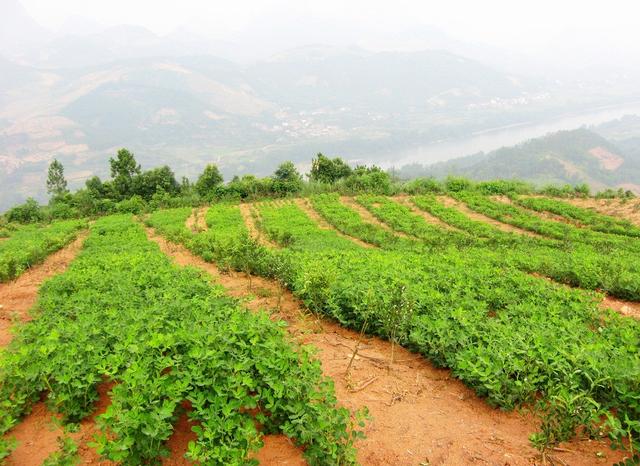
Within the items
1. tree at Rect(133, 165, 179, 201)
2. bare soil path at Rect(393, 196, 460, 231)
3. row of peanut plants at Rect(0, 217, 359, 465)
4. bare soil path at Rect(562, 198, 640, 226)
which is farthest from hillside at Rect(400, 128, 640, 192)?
row of peanut plants at Rect(0, 217, 359, 465)

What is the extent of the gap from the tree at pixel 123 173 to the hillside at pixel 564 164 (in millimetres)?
92190

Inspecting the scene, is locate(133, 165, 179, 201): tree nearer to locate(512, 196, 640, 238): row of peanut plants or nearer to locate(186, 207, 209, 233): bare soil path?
locate(186, 207, 209, 233): bare soil path

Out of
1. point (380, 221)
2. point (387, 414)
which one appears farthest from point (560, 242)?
point (387, 414)

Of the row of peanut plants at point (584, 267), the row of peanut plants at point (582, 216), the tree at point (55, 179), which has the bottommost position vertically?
the row of peanut plants at point (582, 216)

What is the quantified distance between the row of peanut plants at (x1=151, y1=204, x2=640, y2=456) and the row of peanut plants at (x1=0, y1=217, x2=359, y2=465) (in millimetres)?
1950

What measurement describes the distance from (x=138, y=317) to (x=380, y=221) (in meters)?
22.7

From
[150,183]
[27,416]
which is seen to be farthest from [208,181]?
[27,416]

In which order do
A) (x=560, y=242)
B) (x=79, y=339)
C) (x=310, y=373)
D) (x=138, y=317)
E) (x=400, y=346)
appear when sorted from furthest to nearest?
(x=560, y=242) → (x=400, y=346) → (x=138, y=317) → (x=79, y=339) → (x=310, y=373)

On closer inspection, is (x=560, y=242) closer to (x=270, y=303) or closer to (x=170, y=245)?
(x=270, y=303)

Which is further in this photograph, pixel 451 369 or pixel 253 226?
pixel 253 226

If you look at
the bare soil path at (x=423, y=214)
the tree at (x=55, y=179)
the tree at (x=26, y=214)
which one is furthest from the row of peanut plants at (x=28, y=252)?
the bare soil path at (x=423, y=214)

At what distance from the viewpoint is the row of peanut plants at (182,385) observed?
328 centimetres

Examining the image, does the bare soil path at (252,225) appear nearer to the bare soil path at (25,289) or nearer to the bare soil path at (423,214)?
the bare soil path at (25,289)

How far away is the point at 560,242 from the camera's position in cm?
1997
